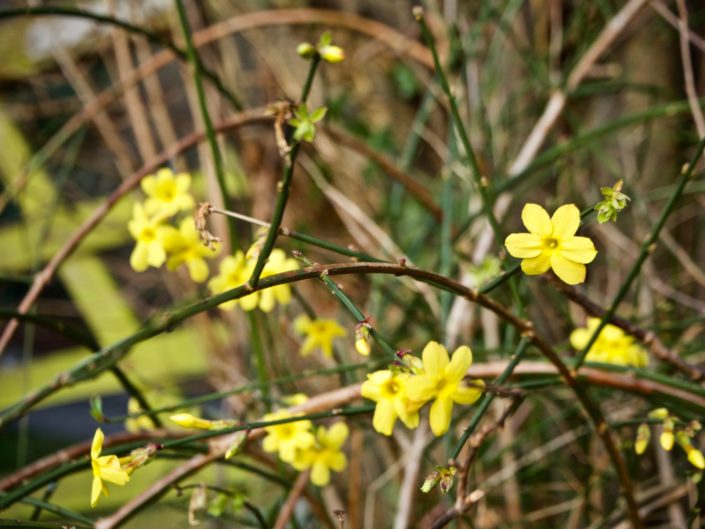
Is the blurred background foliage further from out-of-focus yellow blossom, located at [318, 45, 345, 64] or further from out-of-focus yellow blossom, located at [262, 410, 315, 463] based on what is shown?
out-of-focus yellow blossom, located at [318, 45, 345, 64]

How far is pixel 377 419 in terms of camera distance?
500 mm

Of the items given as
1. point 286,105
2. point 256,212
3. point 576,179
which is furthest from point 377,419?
point 256,212

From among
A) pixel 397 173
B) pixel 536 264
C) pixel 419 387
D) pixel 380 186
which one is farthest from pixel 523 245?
pixel 380 186

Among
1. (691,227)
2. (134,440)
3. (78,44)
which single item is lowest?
(134,440)

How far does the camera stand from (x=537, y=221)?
0.49 meters

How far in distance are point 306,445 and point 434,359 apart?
8.8 inches

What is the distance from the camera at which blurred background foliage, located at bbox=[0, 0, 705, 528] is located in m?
1.04

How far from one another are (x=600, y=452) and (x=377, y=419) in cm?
75

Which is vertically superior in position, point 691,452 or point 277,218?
point 277,218

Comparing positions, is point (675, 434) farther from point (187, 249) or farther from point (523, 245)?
point (187, 249)

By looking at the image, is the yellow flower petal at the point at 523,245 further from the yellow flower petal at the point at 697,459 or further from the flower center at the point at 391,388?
the yellow flower petal at the point at 697,459

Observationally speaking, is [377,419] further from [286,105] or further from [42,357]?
[42,357]

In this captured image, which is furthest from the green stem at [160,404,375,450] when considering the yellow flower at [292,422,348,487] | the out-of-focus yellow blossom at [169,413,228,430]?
the yellow flower at [292,422,348,487]

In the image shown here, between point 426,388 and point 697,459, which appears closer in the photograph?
point 426,388
